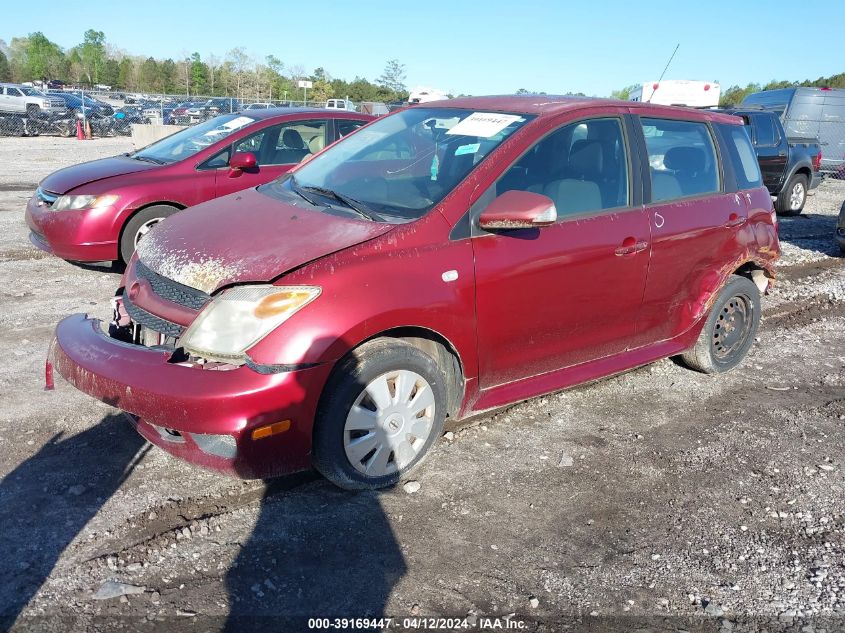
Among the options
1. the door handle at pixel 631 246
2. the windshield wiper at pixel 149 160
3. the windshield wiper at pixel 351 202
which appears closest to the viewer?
the windshield wiper at pixel 351 202

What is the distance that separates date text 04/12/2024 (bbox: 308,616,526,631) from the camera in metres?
2.63

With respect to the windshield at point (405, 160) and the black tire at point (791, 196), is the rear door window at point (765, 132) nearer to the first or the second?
the black tire at point (791, 196)

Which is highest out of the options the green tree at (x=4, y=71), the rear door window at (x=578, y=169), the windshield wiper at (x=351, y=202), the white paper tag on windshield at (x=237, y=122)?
the green tree at (x=4, y=71)

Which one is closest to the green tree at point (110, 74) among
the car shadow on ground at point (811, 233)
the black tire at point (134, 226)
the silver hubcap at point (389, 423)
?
the car shadow on ground at point (811, 233)

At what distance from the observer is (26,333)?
532cm

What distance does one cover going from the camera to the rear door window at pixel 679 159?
14.7ft

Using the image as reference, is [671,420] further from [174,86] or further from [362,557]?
[174,86]

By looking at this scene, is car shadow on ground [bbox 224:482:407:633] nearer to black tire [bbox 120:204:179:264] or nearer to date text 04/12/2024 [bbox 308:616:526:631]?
date text 04/12/2024 [bbox 308:616:526:631]

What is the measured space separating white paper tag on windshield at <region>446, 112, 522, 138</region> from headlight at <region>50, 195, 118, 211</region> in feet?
12.8

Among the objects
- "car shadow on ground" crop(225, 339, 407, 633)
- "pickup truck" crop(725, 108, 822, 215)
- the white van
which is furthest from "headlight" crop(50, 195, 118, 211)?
the white van

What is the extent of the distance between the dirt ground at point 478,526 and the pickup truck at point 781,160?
8622 mm

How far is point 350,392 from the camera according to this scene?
3.19 m

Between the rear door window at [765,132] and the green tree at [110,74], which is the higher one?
the green tree at [110,74]

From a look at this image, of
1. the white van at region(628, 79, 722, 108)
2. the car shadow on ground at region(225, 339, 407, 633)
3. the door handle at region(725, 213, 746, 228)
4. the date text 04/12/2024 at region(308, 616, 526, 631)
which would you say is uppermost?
the white van at region(628, 79, 722, 108)
